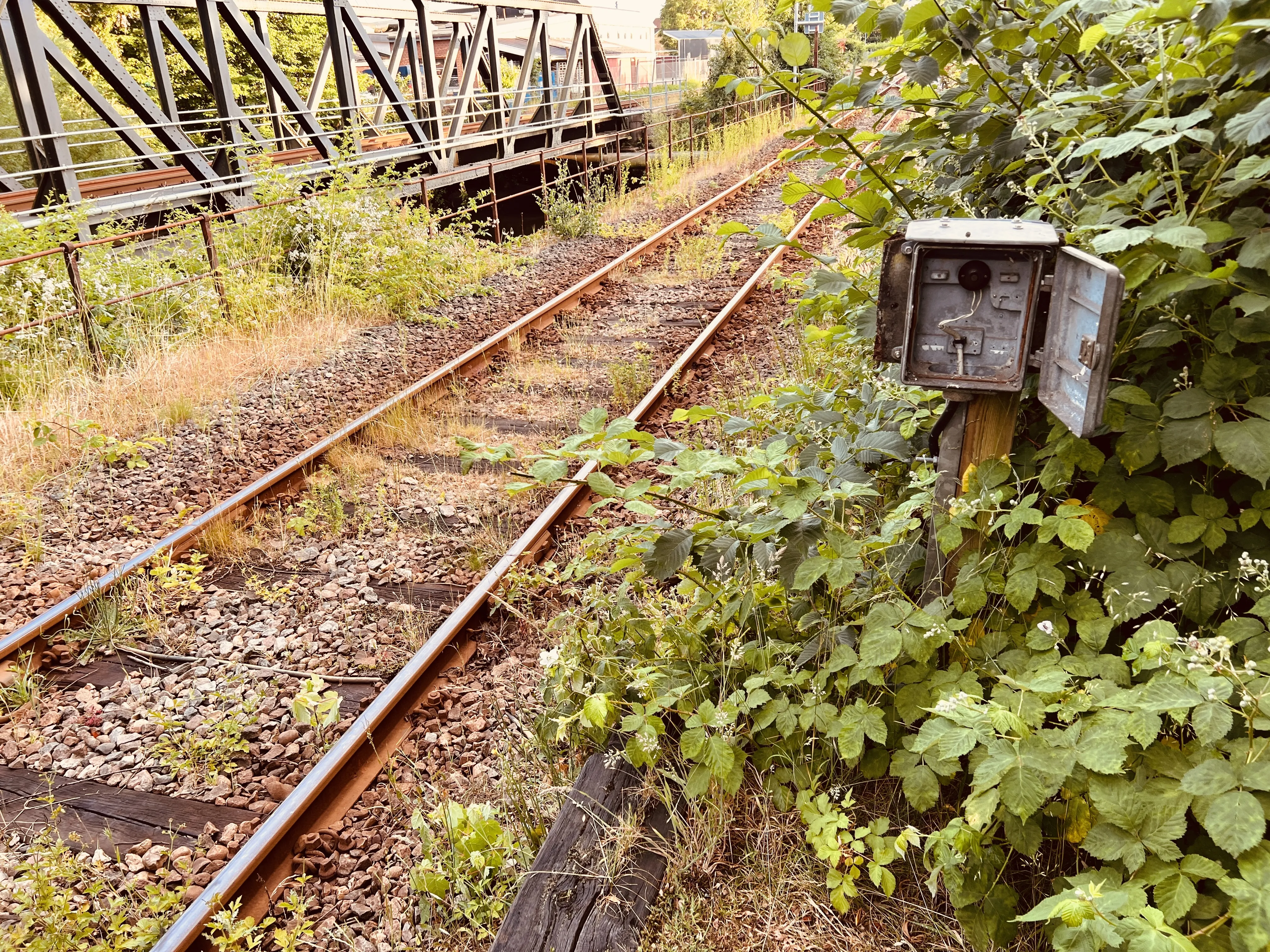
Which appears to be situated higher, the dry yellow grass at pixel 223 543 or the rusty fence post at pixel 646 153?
the rusty fence post at pixel 646 153

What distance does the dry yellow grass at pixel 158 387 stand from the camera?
222 inches

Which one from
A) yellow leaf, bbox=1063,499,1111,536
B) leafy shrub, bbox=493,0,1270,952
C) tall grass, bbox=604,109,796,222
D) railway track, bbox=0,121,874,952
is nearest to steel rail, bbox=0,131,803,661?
railway track, bbox=0,121,874,952

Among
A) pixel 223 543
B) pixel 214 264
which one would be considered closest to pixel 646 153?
pixel 214 264

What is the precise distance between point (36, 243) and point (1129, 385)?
26.5 ft

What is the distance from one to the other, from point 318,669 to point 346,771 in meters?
0.75

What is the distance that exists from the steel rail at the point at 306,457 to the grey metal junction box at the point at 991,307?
1046 millimetres

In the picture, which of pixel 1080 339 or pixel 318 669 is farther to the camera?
pixel 318 669

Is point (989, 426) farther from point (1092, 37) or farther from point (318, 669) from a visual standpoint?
point (318, 669)

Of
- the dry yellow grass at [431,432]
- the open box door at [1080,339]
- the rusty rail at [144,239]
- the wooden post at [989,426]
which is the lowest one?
the dry yellow grass at [431,432]

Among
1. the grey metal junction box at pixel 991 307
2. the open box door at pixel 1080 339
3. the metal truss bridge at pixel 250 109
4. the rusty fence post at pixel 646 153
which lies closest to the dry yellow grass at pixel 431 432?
the grey metal junction box at pixel 991 307

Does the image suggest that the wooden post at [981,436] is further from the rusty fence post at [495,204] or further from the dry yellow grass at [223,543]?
the rusty fence post at [495,204]

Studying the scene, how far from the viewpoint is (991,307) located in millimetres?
1947

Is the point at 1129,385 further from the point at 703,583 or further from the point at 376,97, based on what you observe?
the point at 376,97

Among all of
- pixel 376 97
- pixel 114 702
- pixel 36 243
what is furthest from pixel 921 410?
pixel 376 97
